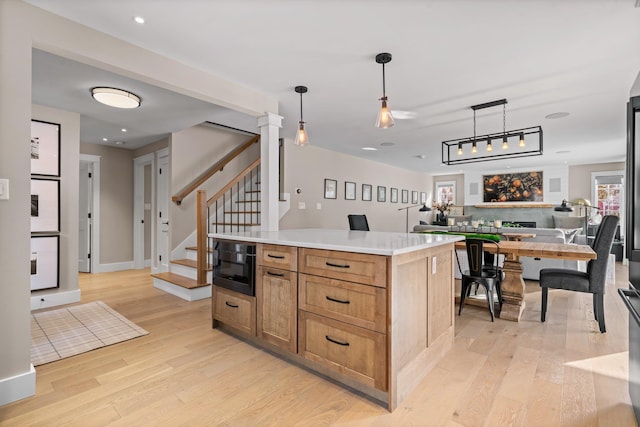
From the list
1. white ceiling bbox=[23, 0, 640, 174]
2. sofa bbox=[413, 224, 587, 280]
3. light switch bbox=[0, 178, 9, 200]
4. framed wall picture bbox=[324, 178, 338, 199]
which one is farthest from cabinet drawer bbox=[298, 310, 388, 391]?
framed wall picture bbox=[324, 178, 338, 199]

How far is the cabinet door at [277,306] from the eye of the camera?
2156 millimetres

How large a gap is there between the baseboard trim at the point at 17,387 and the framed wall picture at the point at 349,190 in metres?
5.70

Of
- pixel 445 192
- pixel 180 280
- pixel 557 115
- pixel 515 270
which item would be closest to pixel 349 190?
pixel 557 115

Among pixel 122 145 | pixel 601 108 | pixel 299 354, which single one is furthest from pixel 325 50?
pixel 122 145

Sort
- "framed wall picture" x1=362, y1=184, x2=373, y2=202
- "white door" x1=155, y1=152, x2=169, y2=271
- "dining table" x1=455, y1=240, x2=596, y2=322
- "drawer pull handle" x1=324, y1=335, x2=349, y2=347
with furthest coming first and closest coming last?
1. "framed wall picture" x1=362, y1=184, x2=373, y2=202
2. "white door" x1=155, y1=152, x2=169, y2=271
3. "dining table" x1=455, y1=240, x2=596, y2=322
4. "drawer pull handle" x1=324, y1=335, x2=349, y2=347

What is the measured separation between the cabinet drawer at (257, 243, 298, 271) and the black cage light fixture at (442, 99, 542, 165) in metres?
2.95

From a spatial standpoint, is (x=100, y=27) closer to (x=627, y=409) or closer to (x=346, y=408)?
(x=346, y=408)

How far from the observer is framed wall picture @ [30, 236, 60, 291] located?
3.66 meters

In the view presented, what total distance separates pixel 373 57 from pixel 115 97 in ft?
8.92

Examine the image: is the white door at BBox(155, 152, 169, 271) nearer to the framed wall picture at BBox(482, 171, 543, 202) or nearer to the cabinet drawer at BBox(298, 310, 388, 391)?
the cabinet drawer at BBox(298, 310, 388, 391)

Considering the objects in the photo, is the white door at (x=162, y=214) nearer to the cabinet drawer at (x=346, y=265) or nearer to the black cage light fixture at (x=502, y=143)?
the cabinet drawer at (x=346, y=265)

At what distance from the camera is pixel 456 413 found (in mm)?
1683

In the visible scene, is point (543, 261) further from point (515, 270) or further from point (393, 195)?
point (393, 195)

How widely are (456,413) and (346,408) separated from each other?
593 mm
